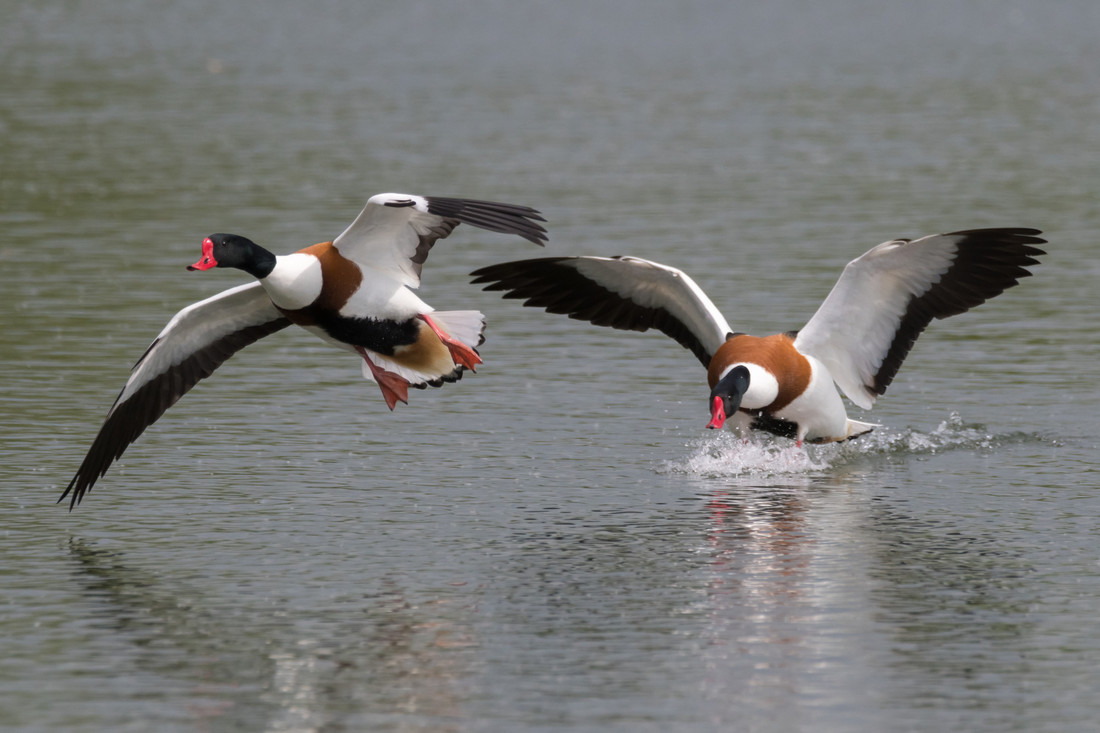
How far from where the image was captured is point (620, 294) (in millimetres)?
14273

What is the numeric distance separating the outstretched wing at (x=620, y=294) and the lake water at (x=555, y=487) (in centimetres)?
93

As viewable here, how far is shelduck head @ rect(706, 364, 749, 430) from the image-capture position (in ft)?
41.3

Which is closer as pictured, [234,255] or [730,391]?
[234,255]

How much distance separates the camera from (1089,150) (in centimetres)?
3416

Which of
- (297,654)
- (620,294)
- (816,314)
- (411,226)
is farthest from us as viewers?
(620,294)

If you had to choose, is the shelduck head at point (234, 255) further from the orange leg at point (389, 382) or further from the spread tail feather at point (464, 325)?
the spread tail feather at point (464, 325)

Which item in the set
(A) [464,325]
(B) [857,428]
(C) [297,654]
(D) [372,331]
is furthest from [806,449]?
(C) [297,654]

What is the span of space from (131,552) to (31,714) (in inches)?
116

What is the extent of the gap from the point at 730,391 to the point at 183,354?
4107 mm

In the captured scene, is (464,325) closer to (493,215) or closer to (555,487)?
(493,215)

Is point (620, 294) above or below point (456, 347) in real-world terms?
above

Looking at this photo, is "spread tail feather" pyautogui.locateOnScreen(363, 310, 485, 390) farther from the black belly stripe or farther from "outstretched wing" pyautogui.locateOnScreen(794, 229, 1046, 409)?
"outstretched wing" pyautogui.locateOnScreen(794, 229, 1046, 409)

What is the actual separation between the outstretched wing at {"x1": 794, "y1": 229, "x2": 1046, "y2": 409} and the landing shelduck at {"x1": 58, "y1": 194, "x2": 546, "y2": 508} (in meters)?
2.48

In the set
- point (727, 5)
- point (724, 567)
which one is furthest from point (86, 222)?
point (727, 5)
